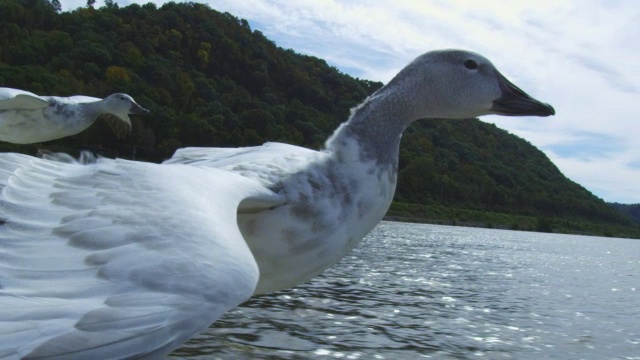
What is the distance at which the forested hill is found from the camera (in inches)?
2132

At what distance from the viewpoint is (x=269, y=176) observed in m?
4.00

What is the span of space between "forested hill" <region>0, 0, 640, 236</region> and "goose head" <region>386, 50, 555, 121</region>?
3079 centimetres

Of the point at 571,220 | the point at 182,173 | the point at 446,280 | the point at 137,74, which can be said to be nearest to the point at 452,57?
the point at 182,173

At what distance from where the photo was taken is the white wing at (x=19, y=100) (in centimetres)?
1245

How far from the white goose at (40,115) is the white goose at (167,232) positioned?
31.3 ft

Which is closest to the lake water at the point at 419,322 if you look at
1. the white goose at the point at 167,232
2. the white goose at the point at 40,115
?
the white goose at the point at 167,232

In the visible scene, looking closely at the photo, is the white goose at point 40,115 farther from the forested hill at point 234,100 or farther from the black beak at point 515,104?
the forested hill at point 234,100

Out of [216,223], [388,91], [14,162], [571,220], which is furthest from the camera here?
[571,220]

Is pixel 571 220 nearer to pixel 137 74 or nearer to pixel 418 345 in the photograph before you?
pixel 137 74

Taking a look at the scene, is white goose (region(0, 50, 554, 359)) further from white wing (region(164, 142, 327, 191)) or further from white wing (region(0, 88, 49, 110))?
white wing (region(0, 88, 49, 110))

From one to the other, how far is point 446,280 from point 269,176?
1157 cm

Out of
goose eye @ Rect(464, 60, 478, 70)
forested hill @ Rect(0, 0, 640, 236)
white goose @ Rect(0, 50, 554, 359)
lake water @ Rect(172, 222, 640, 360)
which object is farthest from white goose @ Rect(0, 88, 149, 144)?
→ forested hill @ Rect(0, 0, 640, 236)

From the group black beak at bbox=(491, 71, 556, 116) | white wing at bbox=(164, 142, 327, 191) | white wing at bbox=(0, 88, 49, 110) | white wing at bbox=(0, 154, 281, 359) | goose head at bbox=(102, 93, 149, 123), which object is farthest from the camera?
goose head at bbox=(102, 93, 149, 123)

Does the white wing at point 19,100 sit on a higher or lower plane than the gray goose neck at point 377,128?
higher
